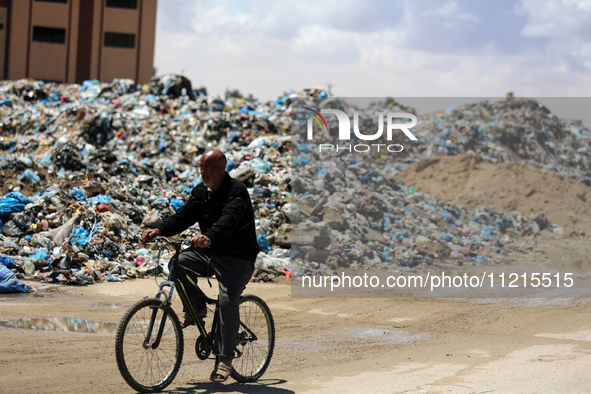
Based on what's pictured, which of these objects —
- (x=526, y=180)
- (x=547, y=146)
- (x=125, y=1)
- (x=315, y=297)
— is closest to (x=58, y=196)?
(x=315, y=297)

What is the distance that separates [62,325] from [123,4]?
28.8m

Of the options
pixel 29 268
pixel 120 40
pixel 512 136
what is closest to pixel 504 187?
pixel 512 136

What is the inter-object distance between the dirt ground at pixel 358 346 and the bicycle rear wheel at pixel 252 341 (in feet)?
0.33

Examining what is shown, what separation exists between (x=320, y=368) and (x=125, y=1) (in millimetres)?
30710

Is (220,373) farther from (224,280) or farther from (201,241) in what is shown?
(201,241)

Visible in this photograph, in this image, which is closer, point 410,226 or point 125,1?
point 410,226

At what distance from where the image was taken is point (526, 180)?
1897cm

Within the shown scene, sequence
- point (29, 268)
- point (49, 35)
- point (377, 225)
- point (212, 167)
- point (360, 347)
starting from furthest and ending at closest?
1. point (49, 35)
2. point (377, 225)
3. point (29, 268)
4. point (360, 347)
5. point (212, 167)

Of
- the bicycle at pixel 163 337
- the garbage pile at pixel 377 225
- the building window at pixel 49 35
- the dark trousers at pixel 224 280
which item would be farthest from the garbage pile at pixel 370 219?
the building window at pixel 49 35

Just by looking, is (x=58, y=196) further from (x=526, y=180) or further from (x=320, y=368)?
(x=526, y=180)

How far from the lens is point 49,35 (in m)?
32.0

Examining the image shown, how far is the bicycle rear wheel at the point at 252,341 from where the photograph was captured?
466cm

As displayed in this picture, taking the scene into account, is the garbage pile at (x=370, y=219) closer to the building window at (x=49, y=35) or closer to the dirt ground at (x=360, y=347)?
the dirt ground at (x=360, y=347)

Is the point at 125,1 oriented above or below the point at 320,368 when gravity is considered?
above
